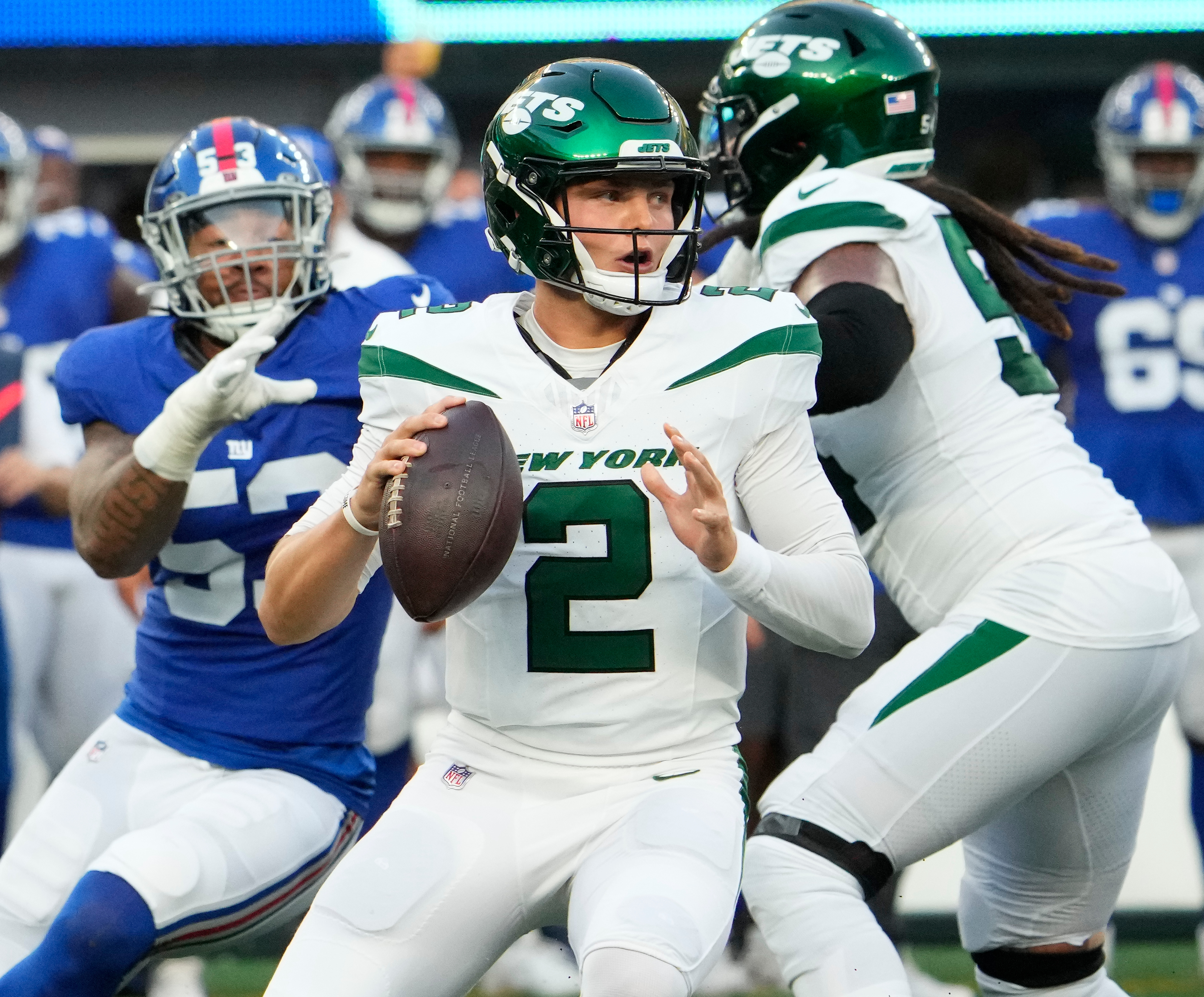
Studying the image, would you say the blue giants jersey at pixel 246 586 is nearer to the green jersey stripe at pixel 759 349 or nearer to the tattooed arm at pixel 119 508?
the tattooed arm at pixel 119 508

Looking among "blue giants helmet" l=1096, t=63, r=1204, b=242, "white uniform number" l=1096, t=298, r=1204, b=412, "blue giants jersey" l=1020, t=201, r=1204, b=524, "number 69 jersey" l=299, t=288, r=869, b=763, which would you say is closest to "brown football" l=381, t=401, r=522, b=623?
"number 69 jersey" l=299, t=288, r=869, b=763

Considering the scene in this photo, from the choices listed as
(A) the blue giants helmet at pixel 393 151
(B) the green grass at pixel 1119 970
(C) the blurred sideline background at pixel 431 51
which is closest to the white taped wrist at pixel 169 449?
(B) the green grass at pixel 1119 970

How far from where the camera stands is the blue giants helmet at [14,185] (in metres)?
5.43

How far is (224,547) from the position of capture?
9.87ft

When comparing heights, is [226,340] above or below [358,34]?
below

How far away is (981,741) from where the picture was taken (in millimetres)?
2615

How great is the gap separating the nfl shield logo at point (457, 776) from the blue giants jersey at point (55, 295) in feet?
9.50

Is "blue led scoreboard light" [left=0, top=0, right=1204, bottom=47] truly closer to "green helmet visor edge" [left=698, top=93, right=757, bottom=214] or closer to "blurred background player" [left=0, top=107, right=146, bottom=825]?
"blurred background player" [left=0, top=107, right=146, bottom=825]

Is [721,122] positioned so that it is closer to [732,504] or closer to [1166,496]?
[732,504]

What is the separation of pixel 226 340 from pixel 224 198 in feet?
0.83

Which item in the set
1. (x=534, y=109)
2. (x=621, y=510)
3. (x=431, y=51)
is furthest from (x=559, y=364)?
(x=431, y=51)

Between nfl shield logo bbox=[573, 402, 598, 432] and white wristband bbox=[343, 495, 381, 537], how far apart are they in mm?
312

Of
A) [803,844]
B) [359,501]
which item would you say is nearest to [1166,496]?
[803,844]

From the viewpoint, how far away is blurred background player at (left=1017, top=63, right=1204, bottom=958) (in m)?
4.88
